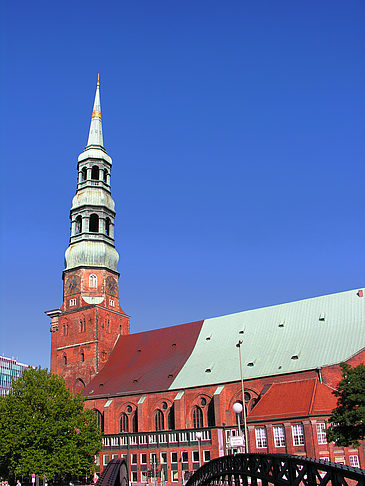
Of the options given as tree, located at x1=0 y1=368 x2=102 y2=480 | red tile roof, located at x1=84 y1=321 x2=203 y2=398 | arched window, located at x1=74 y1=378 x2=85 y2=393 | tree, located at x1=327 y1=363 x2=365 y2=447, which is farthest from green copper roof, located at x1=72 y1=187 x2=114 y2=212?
tree, located at x1=327 y1=363 x2=365 y2=447

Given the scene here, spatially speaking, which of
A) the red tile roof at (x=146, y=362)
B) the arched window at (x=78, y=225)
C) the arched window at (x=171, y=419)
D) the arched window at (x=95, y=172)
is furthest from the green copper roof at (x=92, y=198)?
the arched window at (x=171, y=419)

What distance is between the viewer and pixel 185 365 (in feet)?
193

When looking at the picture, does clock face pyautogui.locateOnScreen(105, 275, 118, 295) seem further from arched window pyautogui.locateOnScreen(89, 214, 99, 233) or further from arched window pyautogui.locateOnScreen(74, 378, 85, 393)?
arched window pyautogui.locateOnScreen(74, 378, 85, 393)

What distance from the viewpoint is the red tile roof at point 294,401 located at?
4278cm

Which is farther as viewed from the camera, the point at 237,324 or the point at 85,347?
the point at 85,347

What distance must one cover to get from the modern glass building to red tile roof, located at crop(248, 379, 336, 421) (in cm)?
12871

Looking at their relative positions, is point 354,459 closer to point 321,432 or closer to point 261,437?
point 321,432

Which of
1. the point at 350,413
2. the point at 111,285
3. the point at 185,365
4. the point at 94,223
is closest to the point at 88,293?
the point at 111,285

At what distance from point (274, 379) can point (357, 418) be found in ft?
54.3

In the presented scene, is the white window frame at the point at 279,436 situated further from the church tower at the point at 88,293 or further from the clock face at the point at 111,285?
the clock face at the point at 111,285

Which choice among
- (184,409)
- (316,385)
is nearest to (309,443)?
(316,385)

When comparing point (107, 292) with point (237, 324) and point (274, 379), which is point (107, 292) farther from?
point (274, 379)

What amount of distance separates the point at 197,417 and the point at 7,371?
423 feet

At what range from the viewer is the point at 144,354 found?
2522 inches
